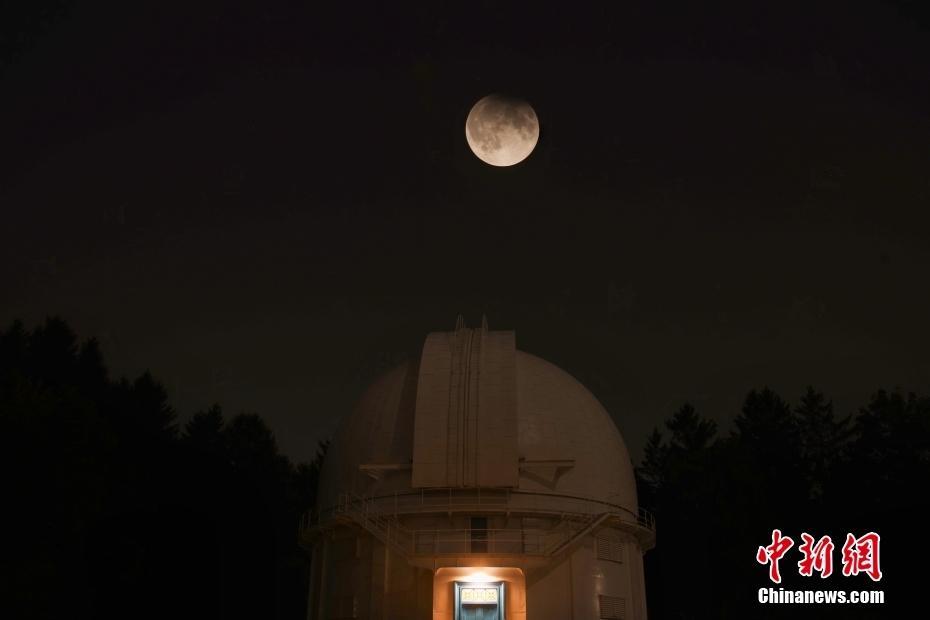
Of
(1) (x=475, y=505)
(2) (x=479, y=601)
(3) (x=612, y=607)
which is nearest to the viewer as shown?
(2) (x=479, y=601)

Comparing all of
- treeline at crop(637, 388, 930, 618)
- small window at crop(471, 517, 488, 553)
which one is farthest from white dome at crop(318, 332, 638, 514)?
treeline at crop(637, 388, 930, 618)

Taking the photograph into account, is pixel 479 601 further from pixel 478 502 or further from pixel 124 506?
pixel 124 506

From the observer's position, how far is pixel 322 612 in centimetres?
3312

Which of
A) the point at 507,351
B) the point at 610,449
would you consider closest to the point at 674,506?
the point at 610,449

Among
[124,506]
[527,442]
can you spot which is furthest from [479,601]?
[124,506]

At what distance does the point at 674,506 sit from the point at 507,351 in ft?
95.2

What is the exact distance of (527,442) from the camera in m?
32.7

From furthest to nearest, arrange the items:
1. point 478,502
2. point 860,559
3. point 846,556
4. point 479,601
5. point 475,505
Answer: point 860,559 → point 846,556 → point 478,502 → point 475,505 → point 479,601

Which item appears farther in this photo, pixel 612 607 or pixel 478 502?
pixel 612 607

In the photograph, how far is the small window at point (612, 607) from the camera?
31487 millimetres

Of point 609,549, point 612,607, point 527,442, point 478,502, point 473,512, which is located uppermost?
point 527,442

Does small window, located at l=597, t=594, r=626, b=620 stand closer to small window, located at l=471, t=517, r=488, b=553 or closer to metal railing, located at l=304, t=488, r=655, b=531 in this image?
metal railing, located at l=304, t=488, r=655, b=531

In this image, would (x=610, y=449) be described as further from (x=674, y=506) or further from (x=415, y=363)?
(x=674, y=506)

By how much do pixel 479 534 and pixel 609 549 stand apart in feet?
16.7
